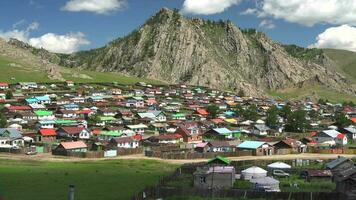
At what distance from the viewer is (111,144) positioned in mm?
83562

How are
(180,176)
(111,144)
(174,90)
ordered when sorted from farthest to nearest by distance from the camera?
1. (174,90)
2. (111,144)
3. (180,176)

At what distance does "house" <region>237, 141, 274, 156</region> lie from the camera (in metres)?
80.5

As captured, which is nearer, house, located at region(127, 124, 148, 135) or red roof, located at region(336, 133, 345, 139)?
red roof, located at region(336, 133, 345, 139)

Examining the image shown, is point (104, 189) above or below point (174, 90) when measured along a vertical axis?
below

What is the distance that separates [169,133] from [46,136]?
23177mm

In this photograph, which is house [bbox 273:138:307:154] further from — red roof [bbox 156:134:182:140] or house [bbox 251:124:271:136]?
house [bbox 251:124:271:136]

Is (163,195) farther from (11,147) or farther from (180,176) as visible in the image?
(11,147)

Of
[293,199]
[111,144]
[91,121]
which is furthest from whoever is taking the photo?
[91,121]

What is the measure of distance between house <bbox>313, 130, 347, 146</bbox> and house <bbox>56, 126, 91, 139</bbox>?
43.0 m

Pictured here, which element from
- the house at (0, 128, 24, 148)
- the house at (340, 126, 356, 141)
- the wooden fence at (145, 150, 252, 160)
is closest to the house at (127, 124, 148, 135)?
the house at (0, 128, 24, 148)

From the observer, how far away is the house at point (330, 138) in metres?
95.1

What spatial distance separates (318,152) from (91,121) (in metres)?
51.4

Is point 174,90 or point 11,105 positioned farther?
point 174,90

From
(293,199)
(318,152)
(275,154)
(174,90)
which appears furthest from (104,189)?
(174,90)
